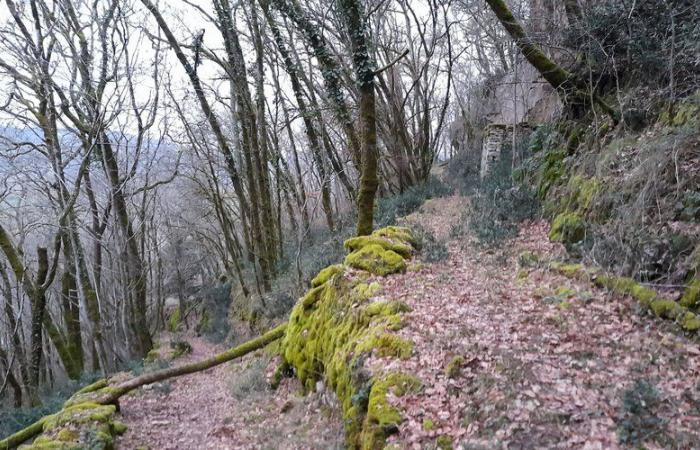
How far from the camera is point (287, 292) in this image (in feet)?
39.7

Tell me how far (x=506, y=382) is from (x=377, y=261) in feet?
11.4

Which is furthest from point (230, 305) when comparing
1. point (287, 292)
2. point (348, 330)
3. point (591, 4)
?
point (591, 4)

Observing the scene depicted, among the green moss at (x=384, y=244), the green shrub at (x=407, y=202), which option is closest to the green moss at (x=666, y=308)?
the green moss at (x=384, y=244)

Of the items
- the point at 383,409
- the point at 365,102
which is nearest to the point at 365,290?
the point at 383,409

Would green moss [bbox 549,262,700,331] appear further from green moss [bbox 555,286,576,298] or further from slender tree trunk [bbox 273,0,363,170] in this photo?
slender tree trunk [bbox 273,0,363,170]

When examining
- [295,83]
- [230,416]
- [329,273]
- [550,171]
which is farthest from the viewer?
[295,83]

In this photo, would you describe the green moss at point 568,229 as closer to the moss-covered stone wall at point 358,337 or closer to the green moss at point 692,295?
the green moss at point 692,295

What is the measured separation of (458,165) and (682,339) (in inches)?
538

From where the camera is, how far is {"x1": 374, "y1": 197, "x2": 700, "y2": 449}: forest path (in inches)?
124

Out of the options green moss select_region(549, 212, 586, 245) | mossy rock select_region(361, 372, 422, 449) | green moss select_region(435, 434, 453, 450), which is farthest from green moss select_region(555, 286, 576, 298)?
green moss select_region(435, 434, 453, 450)

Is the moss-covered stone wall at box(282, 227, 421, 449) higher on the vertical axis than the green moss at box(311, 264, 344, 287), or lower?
lower

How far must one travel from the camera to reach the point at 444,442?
3434 millimetres

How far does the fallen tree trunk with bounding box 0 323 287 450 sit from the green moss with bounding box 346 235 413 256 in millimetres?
2114

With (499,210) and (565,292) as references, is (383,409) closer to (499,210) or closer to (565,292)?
(565,292)
